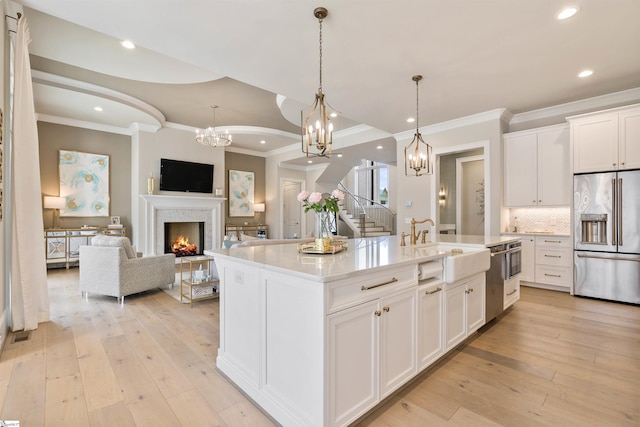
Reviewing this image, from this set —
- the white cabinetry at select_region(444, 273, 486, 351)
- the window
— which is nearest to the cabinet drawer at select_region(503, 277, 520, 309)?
the white cabinetry at select_region(444, 273, 486, 351)

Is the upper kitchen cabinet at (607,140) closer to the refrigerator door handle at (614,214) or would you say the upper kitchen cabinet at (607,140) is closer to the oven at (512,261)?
the refrigerator door handle at (614,214)

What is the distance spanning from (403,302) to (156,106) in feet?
20.5

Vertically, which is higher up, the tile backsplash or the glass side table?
the tile backsplash

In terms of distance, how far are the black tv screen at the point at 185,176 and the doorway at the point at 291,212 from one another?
2602 millimetres

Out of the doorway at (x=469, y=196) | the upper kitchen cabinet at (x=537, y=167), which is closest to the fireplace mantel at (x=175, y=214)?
the doorway at (x=469, y=196)

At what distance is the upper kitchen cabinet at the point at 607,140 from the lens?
12.6ft

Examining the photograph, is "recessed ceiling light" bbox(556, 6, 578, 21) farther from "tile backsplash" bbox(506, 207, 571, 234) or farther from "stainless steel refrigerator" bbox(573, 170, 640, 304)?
"tile backsplash" bbox(506, 207, 571, 234)

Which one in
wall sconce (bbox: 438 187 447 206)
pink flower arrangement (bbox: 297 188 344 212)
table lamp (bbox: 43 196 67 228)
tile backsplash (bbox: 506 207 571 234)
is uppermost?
wall sconce (bbox: 438 187 447 206)

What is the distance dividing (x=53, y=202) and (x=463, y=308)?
24.2 ft

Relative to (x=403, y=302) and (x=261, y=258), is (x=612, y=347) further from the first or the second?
(x=261, y=258)

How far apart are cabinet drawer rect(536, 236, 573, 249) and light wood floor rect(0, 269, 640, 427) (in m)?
1.31

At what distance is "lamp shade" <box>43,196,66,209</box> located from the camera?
578 cm

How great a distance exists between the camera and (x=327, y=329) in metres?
1.40

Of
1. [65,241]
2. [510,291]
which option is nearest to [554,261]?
[510,291]
